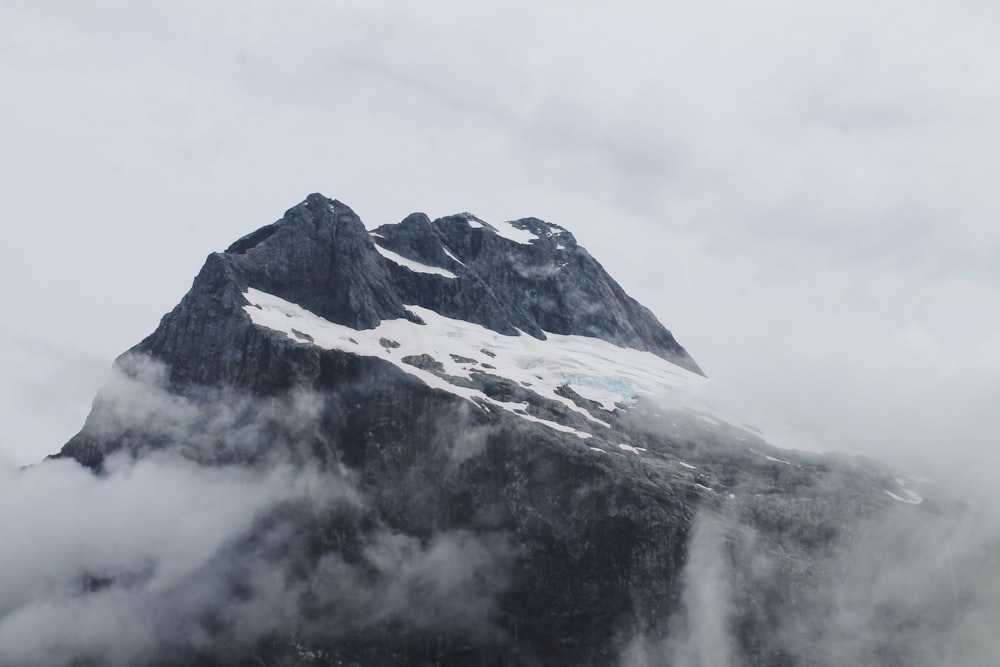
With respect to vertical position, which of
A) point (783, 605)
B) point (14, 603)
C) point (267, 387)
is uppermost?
point (267, 387)

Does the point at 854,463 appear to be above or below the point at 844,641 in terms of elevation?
above

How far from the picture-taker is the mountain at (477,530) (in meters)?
154

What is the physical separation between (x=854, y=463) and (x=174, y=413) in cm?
10660

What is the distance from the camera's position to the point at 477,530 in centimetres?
16250

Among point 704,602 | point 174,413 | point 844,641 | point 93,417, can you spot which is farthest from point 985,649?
point 93,417

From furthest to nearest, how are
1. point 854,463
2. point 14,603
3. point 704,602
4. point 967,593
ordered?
point 854,463 → point 14,603 → point 967,593 → point 704,602

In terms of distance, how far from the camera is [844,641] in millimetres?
154750

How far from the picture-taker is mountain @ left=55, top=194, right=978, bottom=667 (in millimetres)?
Answer: 154250

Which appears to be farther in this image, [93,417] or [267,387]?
[93,417]

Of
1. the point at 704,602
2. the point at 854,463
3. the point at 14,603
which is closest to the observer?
the point at 704,602

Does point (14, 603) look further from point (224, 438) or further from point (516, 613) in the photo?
point (516, 613)

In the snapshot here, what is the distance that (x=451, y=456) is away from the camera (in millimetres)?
166875

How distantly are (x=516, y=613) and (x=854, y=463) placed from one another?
220 feet

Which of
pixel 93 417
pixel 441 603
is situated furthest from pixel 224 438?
pixel 441 603
